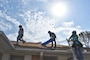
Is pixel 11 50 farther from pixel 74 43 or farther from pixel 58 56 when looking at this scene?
pixel 74 43

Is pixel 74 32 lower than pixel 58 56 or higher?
higher

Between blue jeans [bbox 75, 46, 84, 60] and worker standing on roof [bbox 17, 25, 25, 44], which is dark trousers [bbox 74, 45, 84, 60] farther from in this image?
worker standing on roof [bbox 17, 25, 25, 44]

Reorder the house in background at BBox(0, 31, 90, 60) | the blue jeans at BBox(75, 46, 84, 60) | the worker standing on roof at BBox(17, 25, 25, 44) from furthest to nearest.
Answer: the worker standing on roof at BBox(17, 25, 25, 44) → the house in background at BBox(0, 31, 90, 60) → the blue jeans at BBox(75, 46, 84, 60)

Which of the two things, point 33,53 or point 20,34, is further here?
point 20,34

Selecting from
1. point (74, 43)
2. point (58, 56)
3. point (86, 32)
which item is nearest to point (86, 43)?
point (86, 32)

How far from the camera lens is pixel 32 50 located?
413 inches

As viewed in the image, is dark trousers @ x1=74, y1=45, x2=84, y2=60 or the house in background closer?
dark trousers @ x1=74, y1=45, x2=84, y2=60

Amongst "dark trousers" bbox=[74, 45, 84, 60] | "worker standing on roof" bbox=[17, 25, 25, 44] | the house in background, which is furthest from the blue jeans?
"worker standing on roof" bbox=[17, 25, 25, 44]

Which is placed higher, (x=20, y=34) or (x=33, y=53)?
(x=20, y=34)

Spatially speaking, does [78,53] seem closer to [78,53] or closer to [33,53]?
[78,53]

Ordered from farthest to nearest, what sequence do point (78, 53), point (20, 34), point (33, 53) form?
point (20, 34), point (33, 53), point (78, 53)

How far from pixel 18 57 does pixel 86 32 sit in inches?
331

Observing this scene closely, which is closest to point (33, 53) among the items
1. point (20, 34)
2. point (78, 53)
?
point (20, 34)

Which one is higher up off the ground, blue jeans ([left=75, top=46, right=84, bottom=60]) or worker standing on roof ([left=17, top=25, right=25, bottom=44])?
worker standing on roof ([left=17, top=25, right=25, bottom=44])
